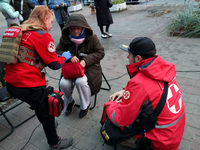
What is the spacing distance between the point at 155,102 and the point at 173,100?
0.19 m

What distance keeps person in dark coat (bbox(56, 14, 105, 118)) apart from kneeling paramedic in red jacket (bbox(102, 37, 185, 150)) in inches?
43.0

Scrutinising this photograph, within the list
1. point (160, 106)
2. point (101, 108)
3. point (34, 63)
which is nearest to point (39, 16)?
point (34, 63)

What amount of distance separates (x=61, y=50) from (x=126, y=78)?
5.31 feet

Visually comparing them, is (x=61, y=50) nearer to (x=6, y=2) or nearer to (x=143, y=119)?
(x=143, y=119)

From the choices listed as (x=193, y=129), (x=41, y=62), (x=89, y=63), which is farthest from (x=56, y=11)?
(x=193, y=129)

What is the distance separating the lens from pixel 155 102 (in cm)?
150

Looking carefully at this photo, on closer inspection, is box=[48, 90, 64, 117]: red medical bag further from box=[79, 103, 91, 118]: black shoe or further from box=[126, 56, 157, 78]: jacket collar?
box=[79, 103, 91, 118]: black shoe

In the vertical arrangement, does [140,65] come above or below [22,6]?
below

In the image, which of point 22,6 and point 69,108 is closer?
point 69,108

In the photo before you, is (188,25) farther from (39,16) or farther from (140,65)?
(39,16)

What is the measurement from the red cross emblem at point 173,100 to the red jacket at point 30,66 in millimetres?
1202

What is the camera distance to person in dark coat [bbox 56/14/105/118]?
2.65m

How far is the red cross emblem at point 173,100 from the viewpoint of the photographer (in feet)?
5.05

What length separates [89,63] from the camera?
270 centimetres
